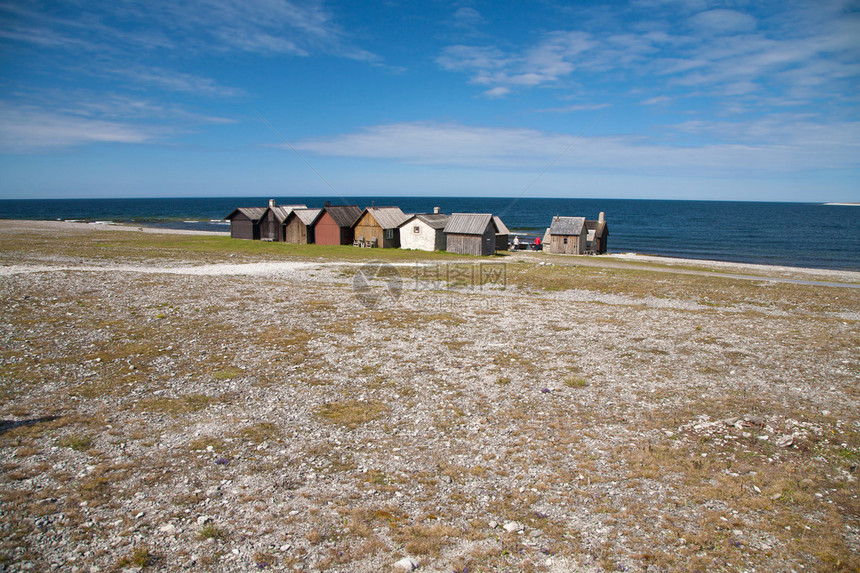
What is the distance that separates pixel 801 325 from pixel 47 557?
3166cm

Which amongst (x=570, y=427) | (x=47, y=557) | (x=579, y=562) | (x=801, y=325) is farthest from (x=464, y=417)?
(x=801, y=325)

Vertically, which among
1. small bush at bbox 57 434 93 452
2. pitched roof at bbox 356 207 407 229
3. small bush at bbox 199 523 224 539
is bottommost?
small bush at bbox 199 523 224 539

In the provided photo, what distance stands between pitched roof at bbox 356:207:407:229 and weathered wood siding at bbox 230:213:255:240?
19.6m

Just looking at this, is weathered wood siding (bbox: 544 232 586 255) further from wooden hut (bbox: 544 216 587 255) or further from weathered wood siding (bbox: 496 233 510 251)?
weathered wood siding (bbox: 496 233 510 251)

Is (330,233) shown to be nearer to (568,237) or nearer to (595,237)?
(568,237)

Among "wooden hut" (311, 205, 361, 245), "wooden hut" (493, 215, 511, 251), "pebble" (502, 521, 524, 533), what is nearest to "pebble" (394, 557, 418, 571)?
"pebble" (502, 521, 524, 533)

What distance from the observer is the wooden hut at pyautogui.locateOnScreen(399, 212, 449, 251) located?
6153 cm

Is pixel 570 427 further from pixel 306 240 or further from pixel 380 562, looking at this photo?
pixel 306 240

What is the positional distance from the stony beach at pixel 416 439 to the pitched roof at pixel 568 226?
4236 centimetres

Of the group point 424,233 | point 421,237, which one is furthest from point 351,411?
point 421,237

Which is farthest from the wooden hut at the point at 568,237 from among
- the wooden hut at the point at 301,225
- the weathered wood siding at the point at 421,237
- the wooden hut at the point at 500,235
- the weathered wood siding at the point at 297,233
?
the weathered wood siding at the point at 297,233

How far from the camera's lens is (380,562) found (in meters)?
7.69

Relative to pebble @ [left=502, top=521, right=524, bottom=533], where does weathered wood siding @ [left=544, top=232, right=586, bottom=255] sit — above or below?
above

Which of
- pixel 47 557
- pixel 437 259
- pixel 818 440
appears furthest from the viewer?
pixel 437 259
